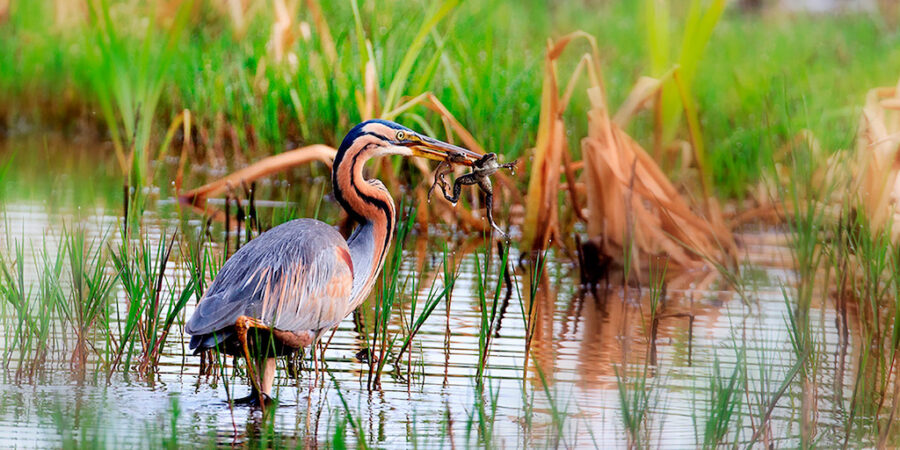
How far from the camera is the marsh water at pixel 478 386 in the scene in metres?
4.90

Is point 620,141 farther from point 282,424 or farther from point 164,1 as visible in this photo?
point 164,1

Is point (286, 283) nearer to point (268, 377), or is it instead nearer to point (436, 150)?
point (268, 377)

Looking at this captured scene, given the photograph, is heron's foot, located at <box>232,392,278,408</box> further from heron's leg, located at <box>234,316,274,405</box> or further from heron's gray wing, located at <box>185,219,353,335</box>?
heron's gray wing, located at <box>185,219,353,335</box>

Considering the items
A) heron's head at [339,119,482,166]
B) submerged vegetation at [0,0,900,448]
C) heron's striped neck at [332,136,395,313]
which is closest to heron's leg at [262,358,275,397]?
submerged vegetation at [0,0,900,448]

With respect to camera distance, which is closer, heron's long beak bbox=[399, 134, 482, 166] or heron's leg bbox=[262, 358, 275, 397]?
heron's leg bbox=[262, 358, 275, 397]

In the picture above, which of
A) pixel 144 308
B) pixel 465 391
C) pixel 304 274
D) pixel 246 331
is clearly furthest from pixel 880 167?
pixel 144 308

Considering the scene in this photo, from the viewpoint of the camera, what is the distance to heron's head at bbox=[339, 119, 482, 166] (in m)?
6.01

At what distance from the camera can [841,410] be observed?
214 inches

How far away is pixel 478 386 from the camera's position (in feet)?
17.4

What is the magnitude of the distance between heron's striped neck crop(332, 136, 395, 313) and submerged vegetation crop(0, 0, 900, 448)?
0.18 metres

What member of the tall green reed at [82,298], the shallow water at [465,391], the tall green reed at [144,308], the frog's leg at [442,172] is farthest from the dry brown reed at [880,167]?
the tall green reed at [82,298]

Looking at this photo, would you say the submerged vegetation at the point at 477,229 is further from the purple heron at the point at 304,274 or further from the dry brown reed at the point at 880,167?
the purple heron at the point at 304,274

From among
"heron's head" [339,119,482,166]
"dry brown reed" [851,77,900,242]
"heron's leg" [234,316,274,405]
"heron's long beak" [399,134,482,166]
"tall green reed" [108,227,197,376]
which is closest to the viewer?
"heron's leg" [234,316,274,405]

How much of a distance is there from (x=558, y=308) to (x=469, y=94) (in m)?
2.89
